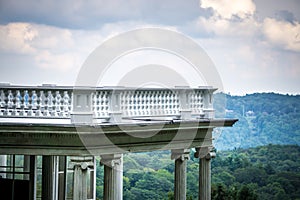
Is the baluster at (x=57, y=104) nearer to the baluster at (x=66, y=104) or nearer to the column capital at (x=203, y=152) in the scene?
the baluster at (x=66, y=104)

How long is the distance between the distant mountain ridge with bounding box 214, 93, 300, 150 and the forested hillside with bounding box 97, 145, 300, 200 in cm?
74

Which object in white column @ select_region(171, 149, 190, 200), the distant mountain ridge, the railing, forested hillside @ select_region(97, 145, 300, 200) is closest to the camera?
the railing

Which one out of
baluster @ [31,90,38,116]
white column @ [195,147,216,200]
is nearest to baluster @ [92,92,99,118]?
baluster @ [31,90,38,116]

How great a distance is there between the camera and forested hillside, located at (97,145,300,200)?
106ft

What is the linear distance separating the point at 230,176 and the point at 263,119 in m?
3.88

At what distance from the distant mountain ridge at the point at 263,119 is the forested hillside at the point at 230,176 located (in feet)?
2.44

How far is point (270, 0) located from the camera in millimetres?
34125

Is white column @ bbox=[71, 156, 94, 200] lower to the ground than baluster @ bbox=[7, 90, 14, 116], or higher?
lower

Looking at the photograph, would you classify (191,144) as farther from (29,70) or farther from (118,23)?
(118,23)

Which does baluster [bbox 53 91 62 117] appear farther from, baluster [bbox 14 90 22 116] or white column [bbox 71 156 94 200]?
white column [bbox 71 156 94 200]

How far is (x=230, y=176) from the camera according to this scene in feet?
112

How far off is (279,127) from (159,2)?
30.4 ft

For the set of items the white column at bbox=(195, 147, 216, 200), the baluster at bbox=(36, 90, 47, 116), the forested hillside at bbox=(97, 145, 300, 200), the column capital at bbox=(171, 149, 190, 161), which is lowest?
the forested hillside at bbox=(97, 145, 300, 200)

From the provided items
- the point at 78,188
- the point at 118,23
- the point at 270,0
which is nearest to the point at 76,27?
the point at 118,23
